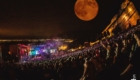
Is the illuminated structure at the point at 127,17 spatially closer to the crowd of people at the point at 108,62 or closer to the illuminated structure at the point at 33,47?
the crowd of people at the point at 108,62

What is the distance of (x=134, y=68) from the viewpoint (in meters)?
3.61

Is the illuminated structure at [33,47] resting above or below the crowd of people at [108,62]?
above

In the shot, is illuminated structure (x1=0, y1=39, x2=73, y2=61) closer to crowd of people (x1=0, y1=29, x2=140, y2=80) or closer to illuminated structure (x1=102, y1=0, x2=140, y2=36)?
crowd of people (x1=0, y1=29, x2=140, y2=80)

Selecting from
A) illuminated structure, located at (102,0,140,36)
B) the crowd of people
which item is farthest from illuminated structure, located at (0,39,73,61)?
illuminated structure, located at (102,0,140,36)

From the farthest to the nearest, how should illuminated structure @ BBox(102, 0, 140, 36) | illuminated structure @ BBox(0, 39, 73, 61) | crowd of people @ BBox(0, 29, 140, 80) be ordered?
1. illuminated structure @ BBox(0, 39, 73, 61)
2. illuminated structure @ BBox(102, 0, 140, 36)
3. crowd of people @ BBox(0, 29, 140, 80)

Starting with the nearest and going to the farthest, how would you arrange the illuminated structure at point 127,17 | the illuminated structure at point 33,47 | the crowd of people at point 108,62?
the crowd of people at point 108,62
the illuminated structure at point 127,17
the illuminated structure at point 33,47

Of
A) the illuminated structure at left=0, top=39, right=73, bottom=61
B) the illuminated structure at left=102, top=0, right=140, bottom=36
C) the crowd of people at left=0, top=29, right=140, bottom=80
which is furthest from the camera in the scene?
the illuminated structure at left=0, top=39, right=73, bottom=61

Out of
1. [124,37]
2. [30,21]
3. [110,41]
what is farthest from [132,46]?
[30,21]

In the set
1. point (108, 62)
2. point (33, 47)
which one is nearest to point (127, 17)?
point (108, 62)

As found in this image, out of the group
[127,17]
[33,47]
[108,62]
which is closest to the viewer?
[108,62]

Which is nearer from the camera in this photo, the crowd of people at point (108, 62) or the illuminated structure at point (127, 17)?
the crowd of people at point (108, 62)

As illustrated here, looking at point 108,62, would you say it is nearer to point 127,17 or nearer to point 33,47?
point 127,17

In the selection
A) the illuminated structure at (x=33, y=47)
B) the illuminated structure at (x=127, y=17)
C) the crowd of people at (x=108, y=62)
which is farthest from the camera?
the illuminated structure at (x=33, y=47)

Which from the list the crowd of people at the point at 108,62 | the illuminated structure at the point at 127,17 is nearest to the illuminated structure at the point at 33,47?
the crowd of people at the point at 108,62
